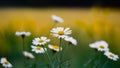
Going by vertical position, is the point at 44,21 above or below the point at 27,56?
above

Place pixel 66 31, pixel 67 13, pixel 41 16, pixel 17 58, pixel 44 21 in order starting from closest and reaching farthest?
pixel 66 31 → pixel 17 58 → pixel 44 21 → pixel 41 16 → pixel 67 13

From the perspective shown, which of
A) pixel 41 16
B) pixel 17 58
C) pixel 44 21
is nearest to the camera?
pixel 17 58

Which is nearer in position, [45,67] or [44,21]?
[45,67]

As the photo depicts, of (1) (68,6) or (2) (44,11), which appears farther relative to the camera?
(1) (68,6)
